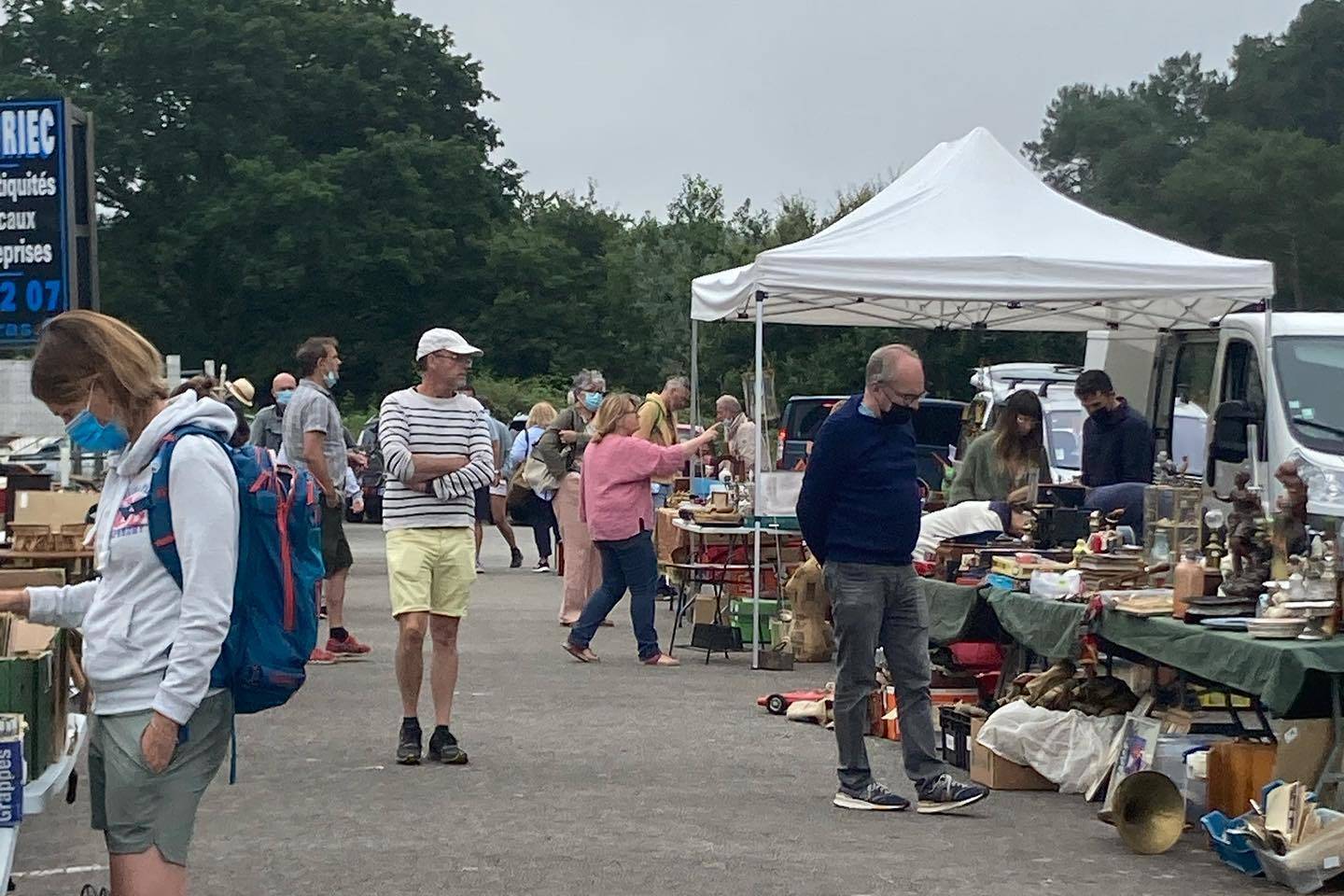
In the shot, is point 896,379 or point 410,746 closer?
point 896,379

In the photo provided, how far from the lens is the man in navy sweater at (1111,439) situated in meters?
12.6

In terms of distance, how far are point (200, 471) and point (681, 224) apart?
63.1 m

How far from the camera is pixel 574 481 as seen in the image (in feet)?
55.6

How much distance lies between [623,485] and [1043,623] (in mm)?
5259

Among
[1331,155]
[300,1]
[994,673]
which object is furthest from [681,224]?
[994,673]

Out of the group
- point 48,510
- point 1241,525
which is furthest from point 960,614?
point 48,510

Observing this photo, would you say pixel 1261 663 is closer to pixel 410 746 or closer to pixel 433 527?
pixel 433 527

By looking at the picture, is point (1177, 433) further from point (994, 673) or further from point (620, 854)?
point (620, 854)

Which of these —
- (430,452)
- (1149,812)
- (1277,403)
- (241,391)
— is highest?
(241,391)

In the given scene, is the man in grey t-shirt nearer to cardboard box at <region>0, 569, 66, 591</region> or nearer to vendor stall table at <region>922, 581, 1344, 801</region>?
cardboard box at <region>0, 569, 66, 591</region>

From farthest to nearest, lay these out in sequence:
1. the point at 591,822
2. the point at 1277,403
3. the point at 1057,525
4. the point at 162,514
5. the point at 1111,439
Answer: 1. the point at 1277,403
2. the point at 1111,439
3. the point at 1057,525
4. the point at 591,822
5. the point at 162,514

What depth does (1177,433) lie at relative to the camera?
1678 centimetres

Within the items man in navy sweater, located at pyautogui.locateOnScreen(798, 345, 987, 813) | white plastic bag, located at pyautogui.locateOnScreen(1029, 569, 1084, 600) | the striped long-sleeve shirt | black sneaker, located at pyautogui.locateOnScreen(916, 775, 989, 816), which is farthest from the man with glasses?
black sneaker, located at pyautogui.locateOnScreen(916, 775, 989, 816)

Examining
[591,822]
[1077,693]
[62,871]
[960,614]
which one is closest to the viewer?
[62,871]
